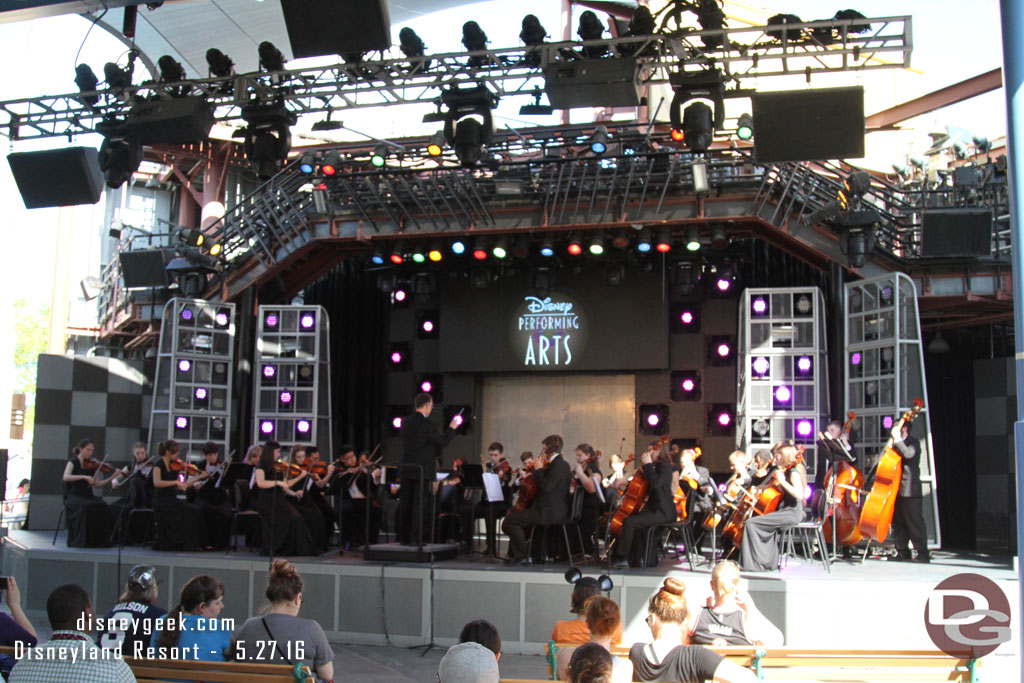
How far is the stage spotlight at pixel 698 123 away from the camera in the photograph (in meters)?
8.88

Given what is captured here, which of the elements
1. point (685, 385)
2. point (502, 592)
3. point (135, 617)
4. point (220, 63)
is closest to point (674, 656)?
point (135, 617)

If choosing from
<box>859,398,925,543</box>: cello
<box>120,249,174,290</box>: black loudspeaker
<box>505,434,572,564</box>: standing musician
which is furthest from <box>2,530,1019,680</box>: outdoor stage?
<box>120,249,174,290</box>: black loudspeaker

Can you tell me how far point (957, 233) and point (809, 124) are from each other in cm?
444

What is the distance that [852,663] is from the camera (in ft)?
14.9

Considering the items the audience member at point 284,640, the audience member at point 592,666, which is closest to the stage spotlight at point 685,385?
the audience member at point 284,640

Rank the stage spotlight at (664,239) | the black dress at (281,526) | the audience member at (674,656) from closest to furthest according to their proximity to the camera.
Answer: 1. the audience member at (674,656)
2. the black dress at (281,526)
3. the stage spotlight at (664,239)

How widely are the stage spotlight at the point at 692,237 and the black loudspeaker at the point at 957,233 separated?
2893 mm

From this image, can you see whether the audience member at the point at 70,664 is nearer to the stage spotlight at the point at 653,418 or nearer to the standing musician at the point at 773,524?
the standing musician at the point at 773,524

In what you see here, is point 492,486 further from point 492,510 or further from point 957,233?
point 957,233

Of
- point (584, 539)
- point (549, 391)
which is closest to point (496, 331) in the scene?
point (549, 391)

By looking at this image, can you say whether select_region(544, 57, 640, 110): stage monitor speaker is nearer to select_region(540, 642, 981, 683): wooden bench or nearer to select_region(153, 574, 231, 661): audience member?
select_region(540, 642, 981, 683): wooden bench

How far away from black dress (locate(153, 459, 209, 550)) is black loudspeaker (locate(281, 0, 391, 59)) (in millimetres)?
5083

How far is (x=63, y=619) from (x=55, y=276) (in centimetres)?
2070

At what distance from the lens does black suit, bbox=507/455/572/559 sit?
9367 millimetres
